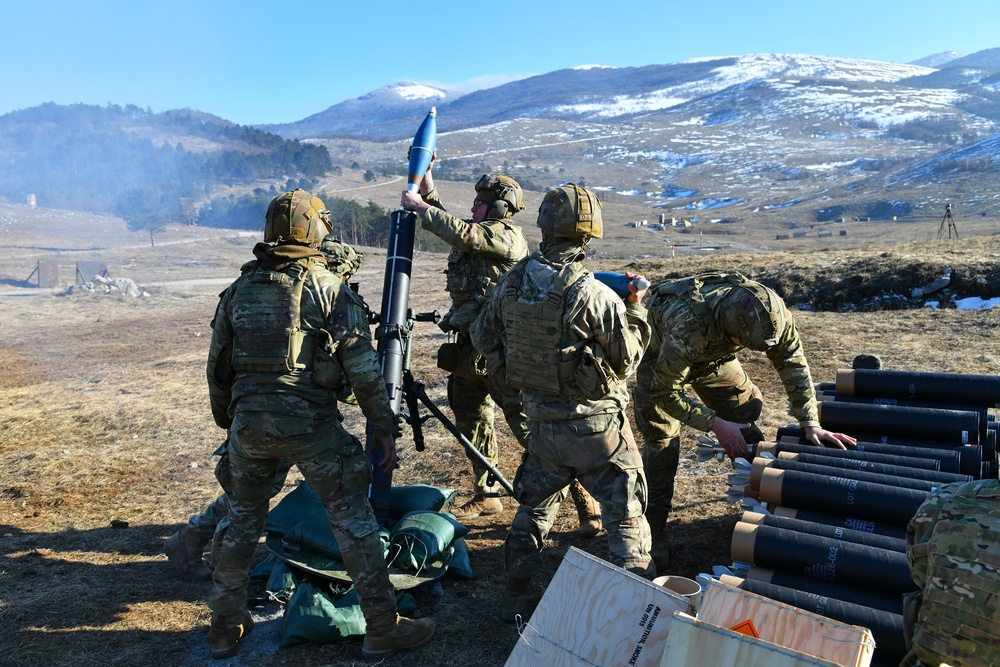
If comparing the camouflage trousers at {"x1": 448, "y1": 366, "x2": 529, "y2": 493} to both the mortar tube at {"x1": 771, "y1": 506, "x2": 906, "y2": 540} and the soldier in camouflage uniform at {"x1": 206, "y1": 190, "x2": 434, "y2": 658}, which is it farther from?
the mortar tube at {"x1": 771, "y1": 506, "x2": 906, "y2": 540}

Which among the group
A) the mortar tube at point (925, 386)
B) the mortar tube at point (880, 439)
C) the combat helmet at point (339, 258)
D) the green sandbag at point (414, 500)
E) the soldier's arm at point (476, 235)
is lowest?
the green sandbag at point (414, 500)

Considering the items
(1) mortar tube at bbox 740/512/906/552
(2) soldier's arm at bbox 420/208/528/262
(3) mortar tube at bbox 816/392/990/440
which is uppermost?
(2) soldier's arm at bbox 420/208/528/262

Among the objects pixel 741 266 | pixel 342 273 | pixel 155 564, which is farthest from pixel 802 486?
pixel 741 266

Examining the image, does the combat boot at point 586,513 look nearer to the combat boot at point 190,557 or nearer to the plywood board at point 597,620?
the combat boot at point 190,557

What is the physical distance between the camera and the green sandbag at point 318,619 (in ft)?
13.8

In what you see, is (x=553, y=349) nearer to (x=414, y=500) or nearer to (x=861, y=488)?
(x=861, y=488)

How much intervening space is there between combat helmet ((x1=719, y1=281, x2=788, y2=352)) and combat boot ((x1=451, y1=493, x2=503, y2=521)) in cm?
262

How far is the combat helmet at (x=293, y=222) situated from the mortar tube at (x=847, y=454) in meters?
3.10

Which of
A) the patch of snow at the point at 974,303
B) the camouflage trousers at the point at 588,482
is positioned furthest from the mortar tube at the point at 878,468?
the patch of snow at the point at 974,303

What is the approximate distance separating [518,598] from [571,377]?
4.56 ft

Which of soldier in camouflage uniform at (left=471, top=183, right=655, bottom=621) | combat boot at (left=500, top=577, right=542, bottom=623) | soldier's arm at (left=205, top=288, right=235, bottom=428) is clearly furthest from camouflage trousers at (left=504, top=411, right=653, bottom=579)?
soldier's arm at (left=205, top=288, right=235, bottom=428)

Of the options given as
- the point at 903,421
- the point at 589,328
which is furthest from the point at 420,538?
the point at 903,421

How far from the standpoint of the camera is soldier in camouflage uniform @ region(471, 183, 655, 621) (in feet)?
12.8

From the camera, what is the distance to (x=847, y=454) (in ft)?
15.0
